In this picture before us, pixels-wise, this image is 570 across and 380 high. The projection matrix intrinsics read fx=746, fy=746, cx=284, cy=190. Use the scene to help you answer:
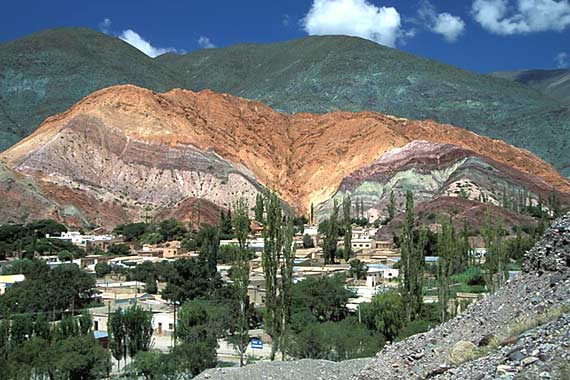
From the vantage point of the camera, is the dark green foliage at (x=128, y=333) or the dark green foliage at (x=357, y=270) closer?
the dark green foliage at (x=128, y=333)

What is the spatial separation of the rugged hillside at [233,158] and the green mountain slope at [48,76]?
141 ft

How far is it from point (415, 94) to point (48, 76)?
82091 millimetres

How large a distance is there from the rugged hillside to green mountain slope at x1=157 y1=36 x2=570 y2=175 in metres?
32.4

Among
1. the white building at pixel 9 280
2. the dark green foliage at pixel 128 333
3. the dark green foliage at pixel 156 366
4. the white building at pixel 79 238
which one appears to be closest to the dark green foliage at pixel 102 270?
the white building at pixel 9 280

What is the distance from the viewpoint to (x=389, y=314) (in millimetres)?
30234

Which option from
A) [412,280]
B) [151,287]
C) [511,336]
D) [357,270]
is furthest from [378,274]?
[511,336]

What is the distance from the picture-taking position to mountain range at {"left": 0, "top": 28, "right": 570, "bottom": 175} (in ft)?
477

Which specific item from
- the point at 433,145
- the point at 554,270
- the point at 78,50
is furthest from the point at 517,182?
the point at 78,50

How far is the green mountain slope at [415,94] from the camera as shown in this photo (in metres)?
143

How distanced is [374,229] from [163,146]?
32.5m

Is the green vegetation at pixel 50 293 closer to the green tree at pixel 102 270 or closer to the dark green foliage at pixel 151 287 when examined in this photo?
the dark green foliage at pixel 151 287

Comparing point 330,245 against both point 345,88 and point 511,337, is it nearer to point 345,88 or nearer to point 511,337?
point 511,337

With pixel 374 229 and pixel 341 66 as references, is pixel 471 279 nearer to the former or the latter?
pixel 374 229

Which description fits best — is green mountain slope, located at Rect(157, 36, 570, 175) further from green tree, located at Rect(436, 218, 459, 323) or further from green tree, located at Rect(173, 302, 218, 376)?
green tree, located at Rect(173, 302, 218, 376)
